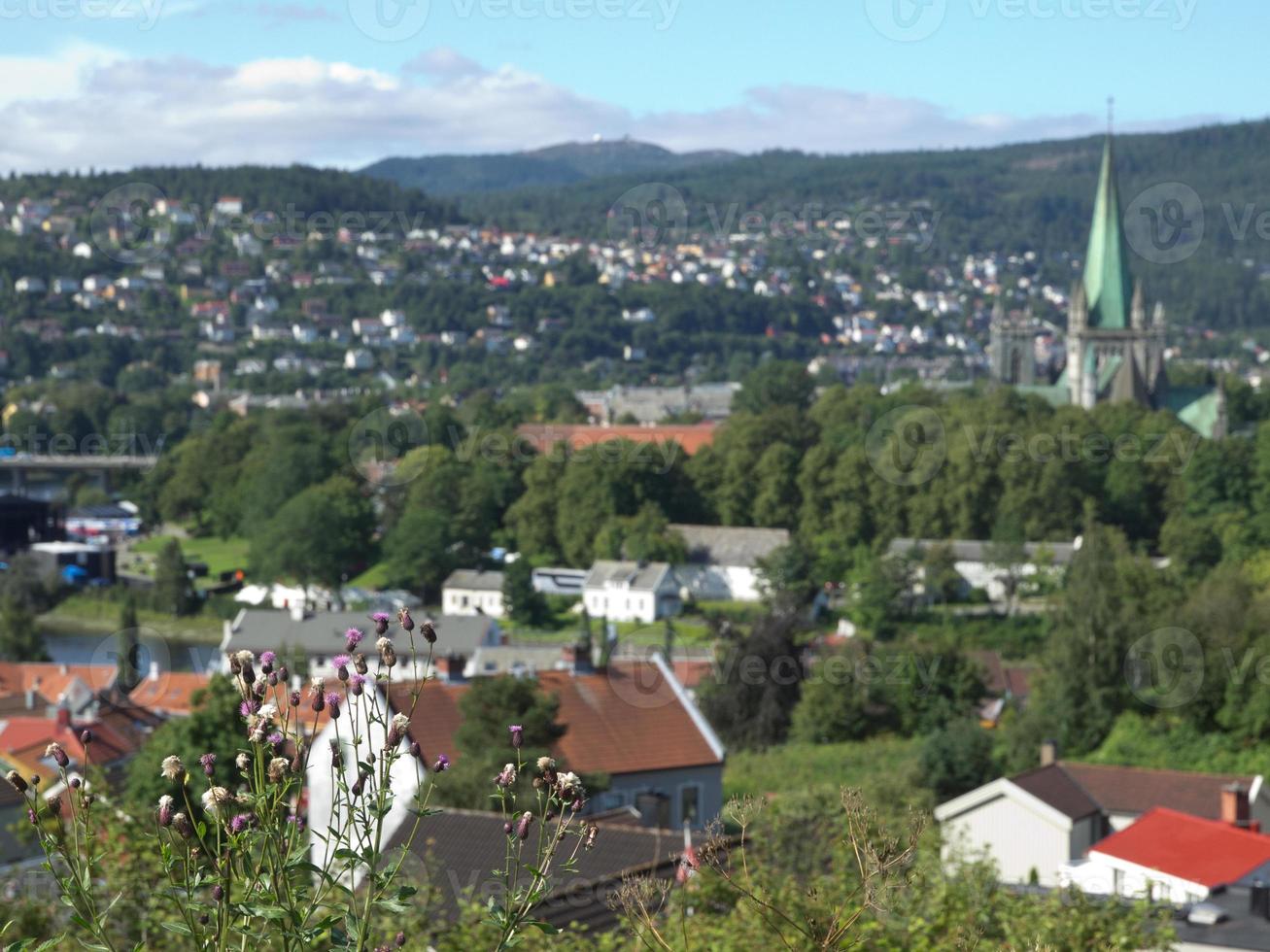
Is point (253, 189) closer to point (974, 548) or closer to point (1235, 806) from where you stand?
point (974, 548)

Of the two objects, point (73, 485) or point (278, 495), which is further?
point (73, 485)

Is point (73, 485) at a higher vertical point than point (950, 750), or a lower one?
lower

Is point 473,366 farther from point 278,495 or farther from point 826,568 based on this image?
point 826,568

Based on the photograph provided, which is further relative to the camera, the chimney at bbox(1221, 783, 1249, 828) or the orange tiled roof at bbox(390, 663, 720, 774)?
the orange tiled roof at bbox(390, 663, 720, 774)

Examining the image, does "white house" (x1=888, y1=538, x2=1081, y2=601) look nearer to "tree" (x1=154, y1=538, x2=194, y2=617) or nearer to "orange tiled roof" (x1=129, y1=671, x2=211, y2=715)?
"tree" (x1=154, y1=538, x2=194, y2=617)

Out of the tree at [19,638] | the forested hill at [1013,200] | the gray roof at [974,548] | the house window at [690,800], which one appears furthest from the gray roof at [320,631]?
the forested hill at [1013,200]

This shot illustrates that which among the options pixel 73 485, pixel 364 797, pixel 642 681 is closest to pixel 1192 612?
pixel 642 681

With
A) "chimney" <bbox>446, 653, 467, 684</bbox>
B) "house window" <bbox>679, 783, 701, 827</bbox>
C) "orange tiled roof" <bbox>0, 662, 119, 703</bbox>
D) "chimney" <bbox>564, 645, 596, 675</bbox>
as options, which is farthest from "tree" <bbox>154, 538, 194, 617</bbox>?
"house window" <bbox>679, 783, 701, 827</bbox>
